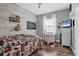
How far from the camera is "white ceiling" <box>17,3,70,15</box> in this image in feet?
4.89

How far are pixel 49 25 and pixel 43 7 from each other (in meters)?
0.34

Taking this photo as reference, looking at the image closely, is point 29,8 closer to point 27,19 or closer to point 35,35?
point 27,19

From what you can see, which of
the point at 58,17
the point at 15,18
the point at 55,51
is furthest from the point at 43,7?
the point at 55,51

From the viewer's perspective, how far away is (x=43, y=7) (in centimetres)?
153

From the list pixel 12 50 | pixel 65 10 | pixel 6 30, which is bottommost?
pixel 12 50

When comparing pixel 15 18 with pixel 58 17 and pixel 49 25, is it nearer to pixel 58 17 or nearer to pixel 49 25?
pixel 49 25

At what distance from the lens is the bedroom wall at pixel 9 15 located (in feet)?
4.59

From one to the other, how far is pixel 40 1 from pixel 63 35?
0.74 metres

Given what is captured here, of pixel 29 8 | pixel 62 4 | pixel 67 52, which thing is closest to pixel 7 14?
pixel 29 8

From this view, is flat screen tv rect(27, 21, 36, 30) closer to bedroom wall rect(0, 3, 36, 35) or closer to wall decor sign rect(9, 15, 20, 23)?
bedroom wall rect(0, 3, 36, 35)

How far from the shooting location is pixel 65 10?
148cm

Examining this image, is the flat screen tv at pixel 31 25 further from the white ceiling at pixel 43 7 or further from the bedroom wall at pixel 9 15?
the white ceiling at pixel 43 7

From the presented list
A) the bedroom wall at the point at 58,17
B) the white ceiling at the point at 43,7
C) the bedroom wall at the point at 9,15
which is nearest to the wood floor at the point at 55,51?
the bedroom wall at the point at 58,17

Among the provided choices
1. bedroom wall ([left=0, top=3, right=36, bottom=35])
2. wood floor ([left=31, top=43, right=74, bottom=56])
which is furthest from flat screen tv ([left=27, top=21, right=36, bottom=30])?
wood floor ([left=31, top=43, right=74, bottom=56])
